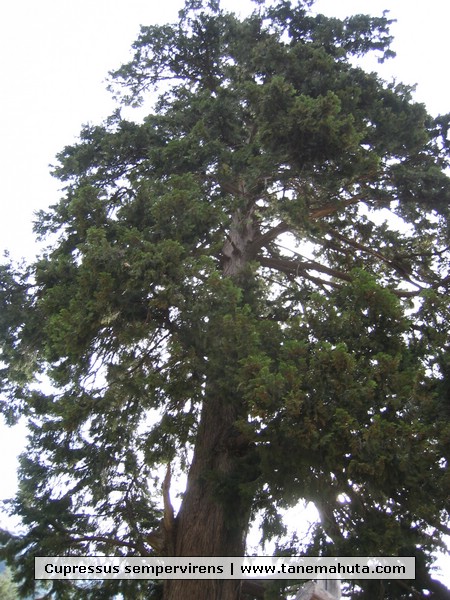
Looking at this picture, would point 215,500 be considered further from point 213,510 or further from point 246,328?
point 246,328

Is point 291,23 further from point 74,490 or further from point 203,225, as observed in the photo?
point 74,490

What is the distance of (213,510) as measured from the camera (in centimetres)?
605

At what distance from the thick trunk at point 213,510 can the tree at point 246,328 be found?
0.02 metres

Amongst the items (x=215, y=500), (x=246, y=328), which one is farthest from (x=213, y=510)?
(x=246, y=328)

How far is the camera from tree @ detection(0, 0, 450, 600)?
4867mm

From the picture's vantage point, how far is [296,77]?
8.93m

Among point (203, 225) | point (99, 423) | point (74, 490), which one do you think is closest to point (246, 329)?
point (203, 225)

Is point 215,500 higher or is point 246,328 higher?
point 246,328

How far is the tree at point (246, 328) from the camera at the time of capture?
487 cm

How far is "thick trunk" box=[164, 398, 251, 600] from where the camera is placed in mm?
5641

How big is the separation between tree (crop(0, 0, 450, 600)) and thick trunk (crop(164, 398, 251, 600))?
2 centimetres

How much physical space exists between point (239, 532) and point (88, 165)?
24.4ft

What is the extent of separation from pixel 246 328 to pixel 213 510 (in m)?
2.26

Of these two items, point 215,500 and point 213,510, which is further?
point 213,510
